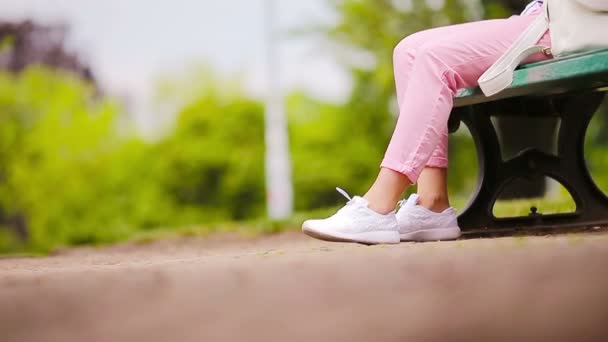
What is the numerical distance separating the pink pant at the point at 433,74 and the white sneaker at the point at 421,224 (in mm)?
268

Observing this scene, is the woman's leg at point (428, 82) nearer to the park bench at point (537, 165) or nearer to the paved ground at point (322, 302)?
the park bench at point (537, 165)

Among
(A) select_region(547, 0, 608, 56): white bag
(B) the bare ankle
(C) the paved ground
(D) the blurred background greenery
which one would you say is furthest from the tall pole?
(C) the paved ground

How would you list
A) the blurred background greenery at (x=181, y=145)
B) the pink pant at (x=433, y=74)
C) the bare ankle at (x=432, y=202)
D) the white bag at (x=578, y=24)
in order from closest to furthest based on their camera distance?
the white bag at (x=578, y=24)
the pink pant at (x=433, y=74)
the bare ankle at (x=432, y=202)
the blurred background greenery at (x=181, y=145)

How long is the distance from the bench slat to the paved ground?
1.10 meters

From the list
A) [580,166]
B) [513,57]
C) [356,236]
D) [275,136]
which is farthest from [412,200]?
[275,136]

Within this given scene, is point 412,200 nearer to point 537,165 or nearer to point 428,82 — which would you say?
point 428,82

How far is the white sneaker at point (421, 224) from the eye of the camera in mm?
3270

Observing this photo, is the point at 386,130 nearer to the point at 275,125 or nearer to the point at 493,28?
the point at 275,125

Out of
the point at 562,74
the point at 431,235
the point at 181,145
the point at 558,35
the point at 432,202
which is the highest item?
the point at 558,35

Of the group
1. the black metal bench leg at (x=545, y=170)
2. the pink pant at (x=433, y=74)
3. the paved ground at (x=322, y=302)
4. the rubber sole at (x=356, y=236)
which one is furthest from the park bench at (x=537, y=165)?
the paved ground at (x=322, y=302)

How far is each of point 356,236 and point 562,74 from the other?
86 cm

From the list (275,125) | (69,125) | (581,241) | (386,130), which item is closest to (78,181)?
(69,125)

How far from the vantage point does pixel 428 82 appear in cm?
302

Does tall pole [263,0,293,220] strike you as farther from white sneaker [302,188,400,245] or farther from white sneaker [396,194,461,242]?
white sneaker [302,188,400,245]
